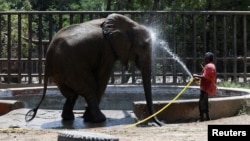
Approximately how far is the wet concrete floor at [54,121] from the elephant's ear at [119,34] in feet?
3.59

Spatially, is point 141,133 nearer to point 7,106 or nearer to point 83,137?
point 83,137

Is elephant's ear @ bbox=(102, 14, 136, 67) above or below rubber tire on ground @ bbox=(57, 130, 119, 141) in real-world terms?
above

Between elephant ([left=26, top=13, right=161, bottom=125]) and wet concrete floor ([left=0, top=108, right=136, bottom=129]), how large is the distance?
0.22 meters

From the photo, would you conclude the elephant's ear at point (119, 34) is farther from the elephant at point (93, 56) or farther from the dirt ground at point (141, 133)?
the dirt ground at point (141, 133)

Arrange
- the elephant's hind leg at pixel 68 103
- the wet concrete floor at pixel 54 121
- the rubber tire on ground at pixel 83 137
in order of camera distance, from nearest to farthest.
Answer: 1. the rubber tire on ground at pixel 83 137
2. the wet concrete floor at pixel 54 121
3. the elephant's hind leg at pixel 68 103

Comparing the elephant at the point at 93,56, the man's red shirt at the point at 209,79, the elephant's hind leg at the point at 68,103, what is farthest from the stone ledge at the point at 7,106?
the man's red shirt at the point at 209,79

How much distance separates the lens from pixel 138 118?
966 centimetres

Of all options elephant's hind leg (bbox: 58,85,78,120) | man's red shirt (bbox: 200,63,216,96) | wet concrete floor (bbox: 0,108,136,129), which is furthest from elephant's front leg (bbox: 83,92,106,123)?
man's red shirt (bbox: 200,63,216,96)

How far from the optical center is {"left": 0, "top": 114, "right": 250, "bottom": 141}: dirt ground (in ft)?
24.8

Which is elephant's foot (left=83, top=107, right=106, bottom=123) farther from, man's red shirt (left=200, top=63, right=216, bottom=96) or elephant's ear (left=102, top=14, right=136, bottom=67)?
man's red shirt (left=200, top=63, right=216, bottom=96)

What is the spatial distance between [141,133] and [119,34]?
240 cm

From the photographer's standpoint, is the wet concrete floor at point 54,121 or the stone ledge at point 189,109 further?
the stone ledge at point 189,109

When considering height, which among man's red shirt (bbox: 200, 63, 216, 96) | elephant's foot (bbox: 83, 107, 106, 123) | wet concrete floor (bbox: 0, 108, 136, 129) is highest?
man's red shirt (bbox: 200, 63, 216, 96)

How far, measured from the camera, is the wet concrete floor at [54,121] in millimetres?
9312
